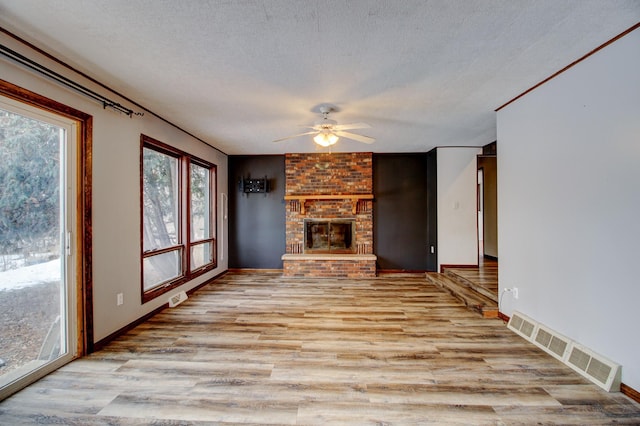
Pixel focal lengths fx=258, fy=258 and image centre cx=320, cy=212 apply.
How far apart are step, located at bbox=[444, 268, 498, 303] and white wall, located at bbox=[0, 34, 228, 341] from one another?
4514 mm

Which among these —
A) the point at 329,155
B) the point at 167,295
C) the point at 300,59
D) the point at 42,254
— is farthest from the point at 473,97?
the point at 167,295

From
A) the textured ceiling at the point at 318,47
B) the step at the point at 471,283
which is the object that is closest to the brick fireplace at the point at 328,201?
the step at the point at 471,283

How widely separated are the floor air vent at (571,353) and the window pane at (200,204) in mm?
4735

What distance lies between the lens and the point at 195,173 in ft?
15.1

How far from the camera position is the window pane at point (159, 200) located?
341 cm

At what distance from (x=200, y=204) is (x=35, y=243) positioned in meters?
2.79

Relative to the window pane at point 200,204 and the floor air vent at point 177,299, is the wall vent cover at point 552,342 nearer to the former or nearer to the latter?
the floor air vent at point 177,299

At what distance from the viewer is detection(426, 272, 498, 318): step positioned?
10.6ft

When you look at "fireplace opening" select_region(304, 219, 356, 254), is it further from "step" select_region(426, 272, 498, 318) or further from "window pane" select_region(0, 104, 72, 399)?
"window pane" select_region(0, 104, 72, 399)

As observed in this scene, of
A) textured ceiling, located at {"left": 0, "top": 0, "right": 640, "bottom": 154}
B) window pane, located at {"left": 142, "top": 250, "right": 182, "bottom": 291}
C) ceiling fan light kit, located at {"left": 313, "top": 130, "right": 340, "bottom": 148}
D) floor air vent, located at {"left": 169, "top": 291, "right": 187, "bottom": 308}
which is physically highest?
textured ceiling, located at {"left": 0, "top": 0, "right": 640, "bottom": 154}

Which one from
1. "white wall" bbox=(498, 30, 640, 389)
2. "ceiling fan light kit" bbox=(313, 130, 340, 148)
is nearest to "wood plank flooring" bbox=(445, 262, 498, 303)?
"white wall" bbox=(498, 30, 640, 389)

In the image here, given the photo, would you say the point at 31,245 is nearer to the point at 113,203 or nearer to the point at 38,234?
the point at 38,234

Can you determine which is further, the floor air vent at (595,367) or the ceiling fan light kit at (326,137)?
the ceiling fan light kit at (326,137)

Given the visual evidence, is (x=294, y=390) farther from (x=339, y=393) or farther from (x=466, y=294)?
(x=466, y=294)
